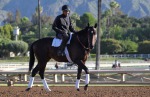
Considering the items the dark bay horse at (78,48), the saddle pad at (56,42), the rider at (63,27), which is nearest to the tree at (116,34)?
the dark bay horse at (78,48)

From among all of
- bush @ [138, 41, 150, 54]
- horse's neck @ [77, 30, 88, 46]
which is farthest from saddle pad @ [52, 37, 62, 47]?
bush @ [138, 41, 150, 54]

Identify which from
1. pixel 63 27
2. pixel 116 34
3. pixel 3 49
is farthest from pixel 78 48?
pixel 116 34

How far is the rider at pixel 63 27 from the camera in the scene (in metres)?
15.5

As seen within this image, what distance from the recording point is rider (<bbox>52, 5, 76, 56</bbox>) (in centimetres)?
1554

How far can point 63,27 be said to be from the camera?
52.0ft

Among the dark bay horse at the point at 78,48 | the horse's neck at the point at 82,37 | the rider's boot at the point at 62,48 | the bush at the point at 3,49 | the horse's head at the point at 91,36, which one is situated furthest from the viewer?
the bush at the point at 3,49

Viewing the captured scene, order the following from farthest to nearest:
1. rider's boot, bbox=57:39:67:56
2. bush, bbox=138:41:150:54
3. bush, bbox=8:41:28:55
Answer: bush, bbox=138:41:150:54, bush, bbox=8:41:28:55, rider's boot, bbox=57:39:67:56

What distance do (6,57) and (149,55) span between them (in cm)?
2632

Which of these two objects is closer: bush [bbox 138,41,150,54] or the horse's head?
the horse's head

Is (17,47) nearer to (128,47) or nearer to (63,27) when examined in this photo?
(128,47)

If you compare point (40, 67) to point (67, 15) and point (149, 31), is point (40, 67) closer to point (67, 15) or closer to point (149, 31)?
point (67, 15)

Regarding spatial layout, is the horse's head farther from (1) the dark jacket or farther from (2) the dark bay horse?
(1) the dark jacket

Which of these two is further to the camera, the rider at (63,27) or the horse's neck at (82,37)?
the rider at (63,27)

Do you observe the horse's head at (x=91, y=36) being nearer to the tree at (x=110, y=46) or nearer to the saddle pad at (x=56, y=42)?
the saddle pad at (x=56, y=42)
